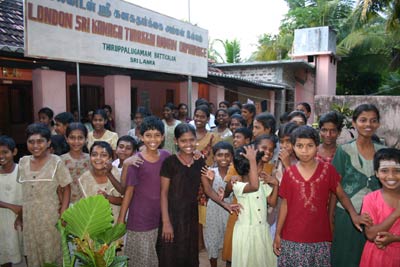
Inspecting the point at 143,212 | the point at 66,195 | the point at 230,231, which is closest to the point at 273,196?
the point at 230,231

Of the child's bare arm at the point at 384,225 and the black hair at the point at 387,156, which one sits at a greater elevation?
the black hair at the point at 387,156

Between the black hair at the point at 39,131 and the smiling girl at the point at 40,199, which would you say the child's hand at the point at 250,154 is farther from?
the black hair at the point at 39,131

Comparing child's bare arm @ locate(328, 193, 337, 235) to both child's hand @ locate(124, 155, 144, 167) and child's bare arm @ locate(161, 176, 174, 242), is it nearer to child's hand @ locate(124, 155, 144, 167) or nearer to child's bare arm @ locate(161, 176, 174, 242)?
child's bare arm @ locate(161, 176, 174, 242)

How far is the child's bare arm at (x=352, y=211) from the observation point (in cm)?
218

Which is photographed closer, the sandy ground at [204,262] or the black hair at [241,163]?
the black hair at [241,163]

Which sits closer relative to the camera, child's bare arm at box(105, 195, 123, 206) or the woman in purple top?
the woman in purple top

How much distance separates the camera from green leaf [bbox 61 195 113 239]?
1.87 meters

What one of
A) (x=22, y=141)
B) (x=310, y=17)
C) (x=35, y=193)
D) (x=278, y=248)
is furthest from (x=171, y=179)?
(x=310, y=17)

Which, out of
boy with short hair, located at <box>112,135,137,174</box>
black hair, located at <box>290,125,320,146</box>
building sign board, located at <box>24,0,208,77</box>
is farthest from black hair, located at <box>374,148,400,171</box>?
building sign board, located at <box>24,0,208,77</box>

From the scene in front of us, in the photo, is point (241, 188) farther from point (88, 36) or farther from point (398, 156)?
point (88, 36)

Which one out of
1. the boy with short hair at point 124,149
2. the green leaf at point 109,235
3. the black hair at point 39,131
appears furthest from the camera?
the boy with short hair at point 124,149

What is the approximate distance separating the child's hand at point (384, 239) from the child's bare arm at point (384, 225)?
3cm

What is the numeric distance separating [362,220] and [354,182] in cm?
38

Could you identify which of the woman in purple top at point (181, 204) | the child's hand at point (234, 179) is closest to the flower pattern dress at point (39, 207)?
the woman in purple top at point (181, 204)
